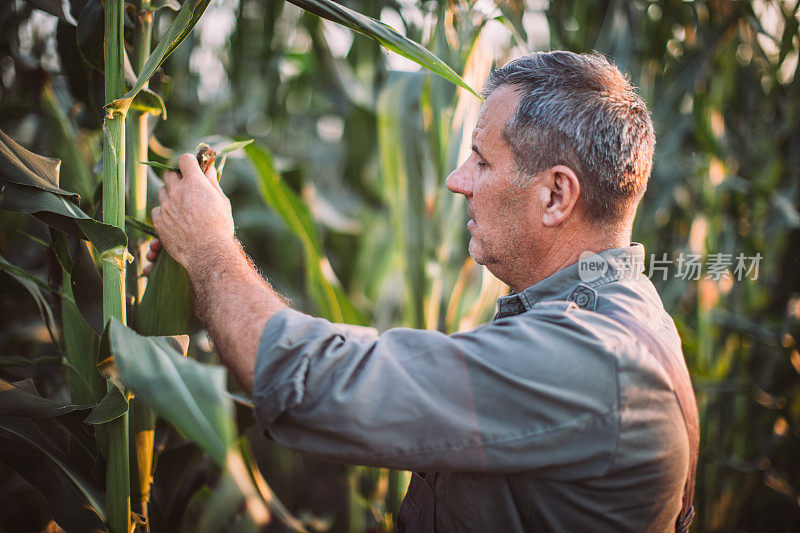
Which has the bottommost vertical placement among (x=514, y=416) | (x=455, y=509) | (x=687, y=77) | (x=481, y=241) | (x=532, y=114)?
(x=455, y=509)

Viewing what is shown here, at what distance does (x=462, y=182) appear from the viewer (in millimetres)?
878

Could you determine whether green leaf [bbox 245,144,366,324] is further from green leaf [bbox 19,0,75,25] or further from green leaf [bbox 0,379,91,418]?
green leaf [bbox 0,379,91,418]

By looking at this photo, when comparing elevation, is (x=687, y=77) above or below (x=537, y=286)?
above

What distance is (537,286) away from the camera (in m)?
0.81

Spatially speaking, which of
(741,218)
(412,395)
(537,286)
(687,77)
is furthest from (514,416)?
(741,218)

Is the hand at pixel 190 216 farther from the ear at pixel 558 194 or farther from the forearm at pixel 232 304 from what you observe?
the ear at pixel 558 194

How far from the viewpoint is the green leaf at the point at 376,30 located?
0.63m

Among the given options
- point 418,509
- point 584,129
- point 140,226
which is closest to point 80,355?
point 140,226

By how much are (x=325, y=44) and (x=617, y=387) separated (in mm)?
1276

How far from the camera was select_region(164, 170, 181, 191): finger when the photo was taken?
0.72m

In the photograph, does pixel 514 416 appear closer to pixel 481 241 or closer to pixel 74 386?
pixel 481 241

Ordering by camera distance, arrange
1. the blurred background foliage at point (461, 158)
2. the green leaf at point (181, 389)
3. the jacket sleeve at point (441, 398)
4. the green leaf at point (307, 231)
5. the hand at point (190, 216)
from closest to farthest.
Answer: the green leaf at point (181, 389) < the jacket sleeve at point (441, 398) < the hand at point (190, 216) < the green leaf at point (307, 231) < the blurred background foliage at point (461, 158)

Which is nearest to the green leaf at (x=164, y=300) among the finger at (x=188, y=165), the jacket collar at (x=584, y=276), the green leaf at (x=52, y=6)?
the finger at (x=188, y=165)

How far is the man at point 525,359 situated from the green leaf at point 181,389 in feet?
0.41
